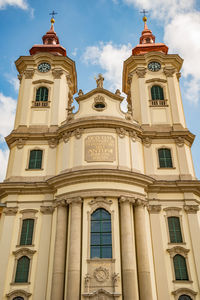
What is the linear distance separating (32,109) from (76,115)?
13.6ft

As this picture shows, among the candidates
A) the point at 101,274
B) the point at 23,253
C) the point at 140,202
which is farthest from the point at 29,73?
the point at 101,274

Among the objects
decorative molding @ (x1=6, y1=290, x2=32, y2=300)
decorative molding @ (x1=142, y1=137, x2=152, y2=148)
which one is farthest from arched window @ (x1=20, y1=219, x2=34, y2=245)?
decorative molding @ (x1=142, y1=137, x2=152, y2=148)

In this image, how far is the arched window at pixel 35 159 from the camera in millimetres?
23578

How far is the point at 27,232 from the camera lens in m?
20.9

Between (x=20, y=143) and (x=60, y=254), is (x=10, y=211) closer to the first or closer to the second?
(x=60, y=254)

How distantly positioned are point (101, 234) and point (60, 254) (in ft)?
8.69

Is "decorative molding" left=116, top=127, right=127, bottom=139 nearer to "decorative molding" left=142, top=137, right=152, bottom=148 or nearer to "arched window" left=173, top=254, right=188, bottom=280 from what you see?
"decorative molding" left=142, top=137, right=152, bottom=148

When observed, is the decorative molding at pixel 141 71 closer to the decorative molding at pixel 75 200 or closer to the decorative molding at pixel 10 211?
the decorative molding at pixel 75 200

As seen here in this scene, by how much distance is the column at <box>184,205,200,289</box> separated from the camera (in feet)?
64.3

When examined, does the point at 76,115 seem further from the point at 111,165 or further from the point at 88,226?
the point at 88,226

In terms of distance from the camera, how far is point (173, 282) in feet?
62.7

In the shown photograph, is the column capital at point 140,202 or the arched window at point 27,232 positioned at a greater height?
the column capital at point 140,202

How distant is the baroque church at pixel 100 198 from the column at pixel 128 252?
55mm

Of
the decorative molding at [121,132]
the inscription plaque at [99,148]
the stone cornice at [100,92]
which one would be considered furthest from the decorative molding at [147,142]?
the stone cornice at [100,92]
